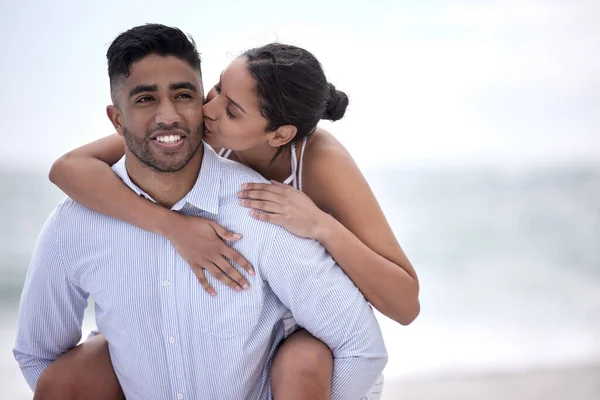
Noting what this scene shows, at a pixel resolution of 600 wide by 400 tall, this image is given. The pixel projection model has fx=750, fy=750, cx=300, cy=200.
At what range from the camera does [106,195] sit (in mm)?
1761

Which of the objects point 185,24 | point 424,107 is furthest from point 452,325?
point 424,107

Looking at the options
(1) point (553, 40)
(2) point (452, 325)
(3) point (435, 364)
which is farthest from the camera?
(1) point (553, 40)

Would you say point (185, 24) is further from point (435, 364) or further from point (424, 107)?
point (435, 364)

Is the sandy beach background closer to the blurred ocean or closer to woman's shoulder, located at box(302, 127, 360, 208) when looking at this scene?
the blurred ocean

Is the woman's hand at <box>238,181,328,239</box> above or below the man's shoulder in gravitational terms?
above

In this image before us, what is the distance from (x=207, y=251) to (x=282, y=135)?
0.39 meters

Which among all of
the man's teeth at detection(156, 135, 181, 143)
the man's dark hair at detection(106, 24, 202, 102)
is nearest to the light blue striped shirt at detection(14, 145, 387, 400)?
the man's teeth at detection(156, 135, 181, 143)

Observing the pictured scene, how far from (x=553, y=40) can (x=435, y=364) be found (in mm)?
7192

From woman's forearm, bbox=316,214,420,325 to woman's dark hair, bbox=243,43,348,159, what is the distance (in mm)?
300

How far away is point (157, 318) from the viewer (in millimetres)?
1733

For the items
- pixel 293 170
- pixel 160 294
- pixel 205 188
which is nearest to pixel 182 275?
pixel 160 294

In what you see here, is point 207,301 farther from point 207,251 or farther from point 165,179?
point 165,179

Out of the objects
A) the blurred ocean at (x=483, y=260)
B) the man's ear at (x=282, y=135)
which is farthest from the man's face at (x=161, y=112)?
the blurred ocean at (x=483, y=260)

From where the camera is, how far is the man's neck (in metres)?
1.76
